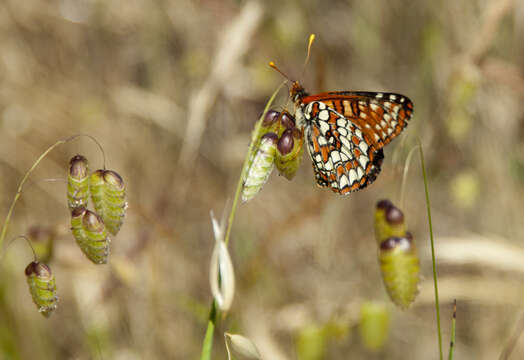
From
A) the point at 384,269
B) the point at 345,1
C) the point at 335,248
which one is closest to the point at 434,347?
the point at 335,248

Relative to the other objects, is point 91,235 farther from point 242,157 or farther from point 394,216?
point 242,157

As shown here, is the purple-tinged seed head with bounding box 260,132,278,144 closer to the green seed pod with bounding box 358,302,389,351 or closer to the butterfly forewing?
the butterfly forewing

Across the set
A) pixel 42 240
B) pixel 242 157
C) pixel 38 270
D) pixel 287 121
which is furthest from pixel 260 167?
pixel 242 157

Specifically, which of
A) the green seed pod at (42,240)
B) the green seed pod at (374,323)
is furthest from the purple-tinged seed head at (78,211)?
the green seed pod at (374,323)

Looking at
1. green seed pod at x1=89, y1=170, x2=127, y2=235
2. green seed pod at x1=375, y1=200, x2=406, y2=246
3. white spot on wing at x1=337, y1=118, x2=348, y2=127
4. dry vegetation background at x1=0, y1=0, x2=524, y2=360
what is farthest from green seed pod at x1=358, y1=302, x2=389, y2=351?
green seed pod at x1=89, y1=170, x2=127, y2=235

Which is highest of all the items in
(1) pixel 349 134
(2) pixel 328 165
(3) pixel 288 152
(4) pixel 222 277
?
(1) pixel 349 134
